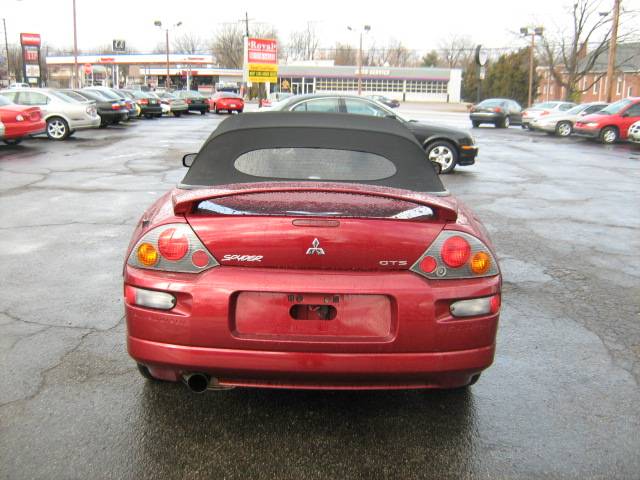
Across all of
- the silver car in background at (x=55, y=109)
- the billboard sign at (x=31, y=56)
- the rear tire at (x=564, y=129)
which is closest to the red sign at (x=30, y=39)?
the billboard sign at (x=31, y=56)

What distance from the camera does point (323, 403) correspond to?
3256mm

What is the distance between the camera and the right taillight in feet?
8.91

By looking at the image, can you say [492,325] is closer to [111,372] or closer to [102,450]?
[102,450]

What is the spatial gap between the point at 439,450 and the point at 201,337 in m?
1.21

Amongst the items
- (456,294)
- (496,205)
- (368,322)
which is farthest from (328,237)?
(496,205)

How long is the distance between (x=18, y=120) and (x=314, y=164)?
585 inches

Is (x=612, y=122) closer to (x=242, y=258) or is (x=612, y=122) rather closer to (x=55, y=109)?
(x=55, y=109)

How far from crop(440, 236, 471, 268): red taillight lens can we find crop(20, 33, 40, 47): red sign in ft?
196

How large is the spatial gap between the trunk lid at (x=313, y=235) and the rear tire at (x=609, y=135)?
79.7 ft

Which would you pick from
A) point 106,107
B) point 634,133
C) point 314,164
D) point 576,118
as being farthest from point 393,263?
point 576,118

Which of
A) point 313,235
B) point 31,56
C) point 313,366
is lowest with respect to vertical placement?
point 313,366

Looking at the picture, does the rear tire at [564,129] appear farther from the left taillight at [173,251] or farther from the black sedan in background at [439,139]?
the left taillight at [173,251]

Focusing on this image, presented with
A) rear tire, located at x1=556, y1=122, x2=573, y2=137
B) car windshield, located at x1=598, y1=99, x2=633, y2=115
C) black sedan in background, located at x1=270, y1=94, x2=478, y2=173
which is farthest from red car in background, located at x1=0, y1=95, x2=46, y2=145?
rear tire, located at x1=556, y1=122, x2=573, y2=137

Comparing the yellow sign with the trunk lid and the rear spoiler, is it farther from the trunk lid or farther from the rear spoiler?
the trunk lid
